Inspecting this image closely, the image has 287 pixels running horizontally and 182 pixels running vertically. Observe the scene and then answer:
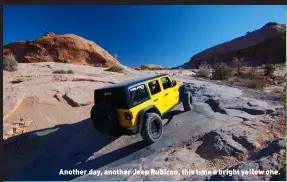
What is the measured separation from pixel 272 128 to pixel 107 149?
180 inches

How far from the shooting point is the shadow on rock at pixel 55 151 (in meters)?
6.36

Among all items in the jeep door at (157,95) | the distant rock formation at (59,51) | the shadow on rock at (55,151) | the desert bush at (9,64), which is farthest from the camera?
the distant rock formation at (59,51)

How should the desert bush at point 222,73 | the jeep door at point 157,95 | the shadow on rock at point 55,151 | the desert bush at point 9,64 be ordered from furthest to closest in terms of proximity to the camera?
the desert bush at point 222,73, the desert bush at point 9,64, the jeep door at point 157,95, the shadow on rock at point 55,151

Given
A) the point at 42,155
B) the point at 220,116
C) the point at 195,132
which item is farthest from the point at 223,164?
the point at 42,155

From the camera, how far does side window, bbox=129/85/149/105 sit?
6000 millimetres

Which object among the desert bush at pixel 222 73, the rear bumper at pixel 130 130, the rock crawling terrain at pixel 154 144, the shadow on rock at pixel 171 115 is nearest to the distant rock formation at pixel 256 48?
the desert bush at pixel 222 73

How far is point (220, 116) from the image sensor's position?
7.45 m

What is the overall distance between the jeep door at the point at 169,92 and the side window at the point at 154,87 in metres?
0.32

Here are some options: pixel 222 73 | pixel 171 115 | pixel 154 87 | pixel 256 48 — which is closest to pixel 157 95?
pixel 154 87

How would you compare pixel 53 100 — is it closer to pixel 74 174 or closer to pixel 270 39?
pixel 74 174

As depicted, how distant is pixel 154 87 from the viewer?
22.6 feet

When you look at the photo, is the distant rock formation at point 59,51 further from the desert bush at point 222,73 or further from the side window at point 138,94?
the side window at point 138,94

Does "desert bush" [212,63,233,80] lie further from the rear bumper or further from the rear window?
the rear bumper

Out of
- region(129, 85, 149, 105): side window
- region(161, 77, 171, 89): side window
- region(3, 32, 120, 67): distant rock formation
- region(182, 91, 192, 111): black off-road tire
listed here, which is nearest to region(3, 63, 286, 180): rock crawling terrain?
region(182, 91, 192, 111): black off-road tire
